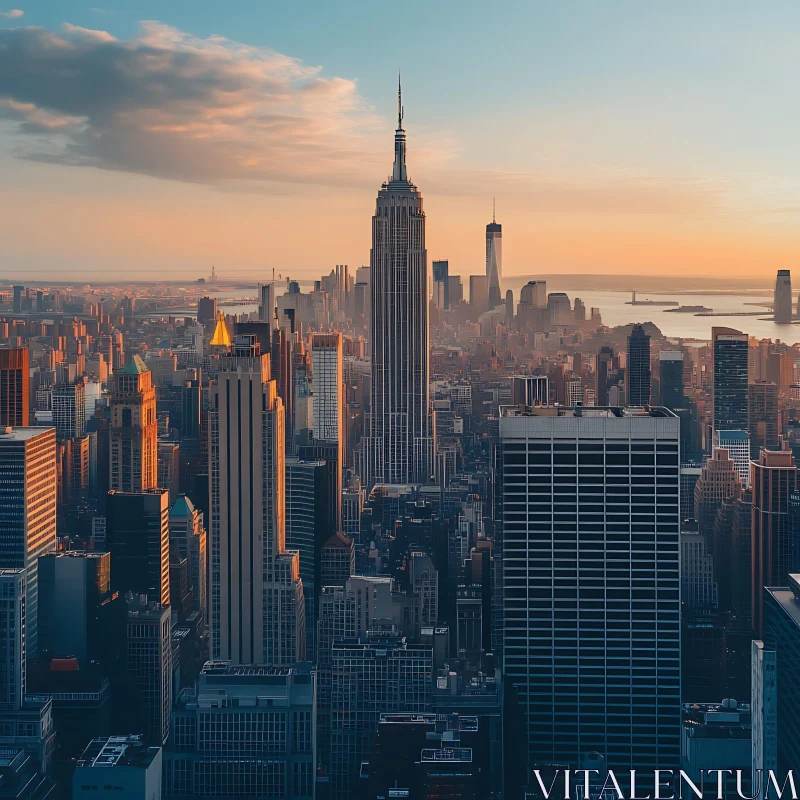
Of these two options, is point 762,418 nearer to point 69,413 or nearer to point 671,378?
point 671,378

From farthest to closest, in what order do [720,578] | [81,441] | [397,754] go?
[81,441] → [720,578] → [397,754]

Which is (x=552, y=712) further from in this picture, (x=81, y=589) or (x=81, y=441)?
(x=81, y=441)

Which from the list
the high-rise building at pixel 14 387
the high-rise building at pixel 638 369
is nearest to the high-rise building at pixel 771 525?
the high-rise building at pixel 638 369

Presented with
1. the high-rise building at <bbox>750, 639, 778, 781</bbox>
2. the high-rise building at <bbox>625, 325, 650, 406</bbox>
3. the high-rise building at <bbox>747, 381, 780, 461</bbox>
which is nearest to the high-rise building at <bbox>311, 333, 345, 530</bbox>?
the high-rise building at <bbox>625, 325, 650, 406</bbox>

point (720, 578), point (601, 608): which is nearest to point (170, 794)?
point (601, 608)

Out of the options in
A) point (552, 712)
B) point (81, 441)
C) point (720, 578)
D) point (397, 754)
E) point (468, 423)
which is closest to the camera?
point (397, 754)

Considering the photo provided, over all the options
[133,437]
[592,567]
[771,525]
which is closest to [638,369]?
[771,525]
